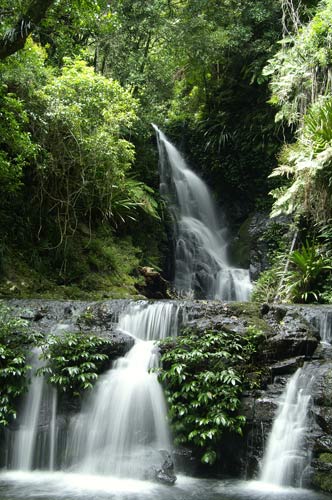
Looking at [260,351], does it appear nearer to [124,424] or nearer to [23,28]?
[124,424]

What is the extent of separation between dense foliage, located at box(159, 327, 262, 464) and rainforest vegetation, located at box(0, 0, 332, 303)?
3.21 metres

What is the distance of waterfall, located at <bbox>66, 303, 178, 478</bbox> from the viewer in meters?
6.23

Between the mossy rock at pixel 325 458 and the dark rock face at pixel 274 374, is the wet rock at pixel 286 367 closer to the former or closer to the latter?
the dark rock face at pixel 274 374

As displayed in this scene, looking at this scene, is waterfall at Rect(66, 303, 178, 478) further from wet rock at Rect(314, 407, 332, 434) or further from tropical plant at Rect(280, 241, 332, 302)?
tropical plant at Rect(280, 241, 332, 302)

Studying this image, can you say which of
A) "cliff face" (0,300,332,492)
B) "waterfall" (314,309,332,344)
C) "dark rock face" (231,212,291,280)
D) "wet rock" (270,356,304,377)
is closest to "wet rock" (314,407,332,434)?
"cliff face" (0,300,332,492)

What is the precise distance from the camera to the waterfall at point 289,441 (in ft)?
18.9

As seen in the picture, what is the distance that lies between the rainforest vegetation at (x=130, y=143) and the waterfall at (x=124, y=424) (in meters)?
Result: 3.45

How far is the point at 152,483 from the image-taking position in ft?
19.1

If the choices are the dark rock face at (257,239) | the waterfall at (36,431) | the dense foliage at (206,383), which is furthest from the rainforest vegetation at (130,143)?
the dense foliage at (206,383)

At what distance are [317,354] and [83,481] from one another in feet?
11.9

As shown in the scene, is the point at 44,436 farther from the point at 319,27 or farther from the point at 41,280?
the point at 319,27

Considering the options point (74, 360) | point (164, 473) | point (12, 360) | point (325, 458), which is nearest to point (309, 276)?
point (325, 458)

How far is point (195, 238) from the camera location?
1465cm

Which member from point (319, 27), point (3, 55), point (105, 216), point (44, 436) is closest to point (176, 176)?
point (105, 216)
